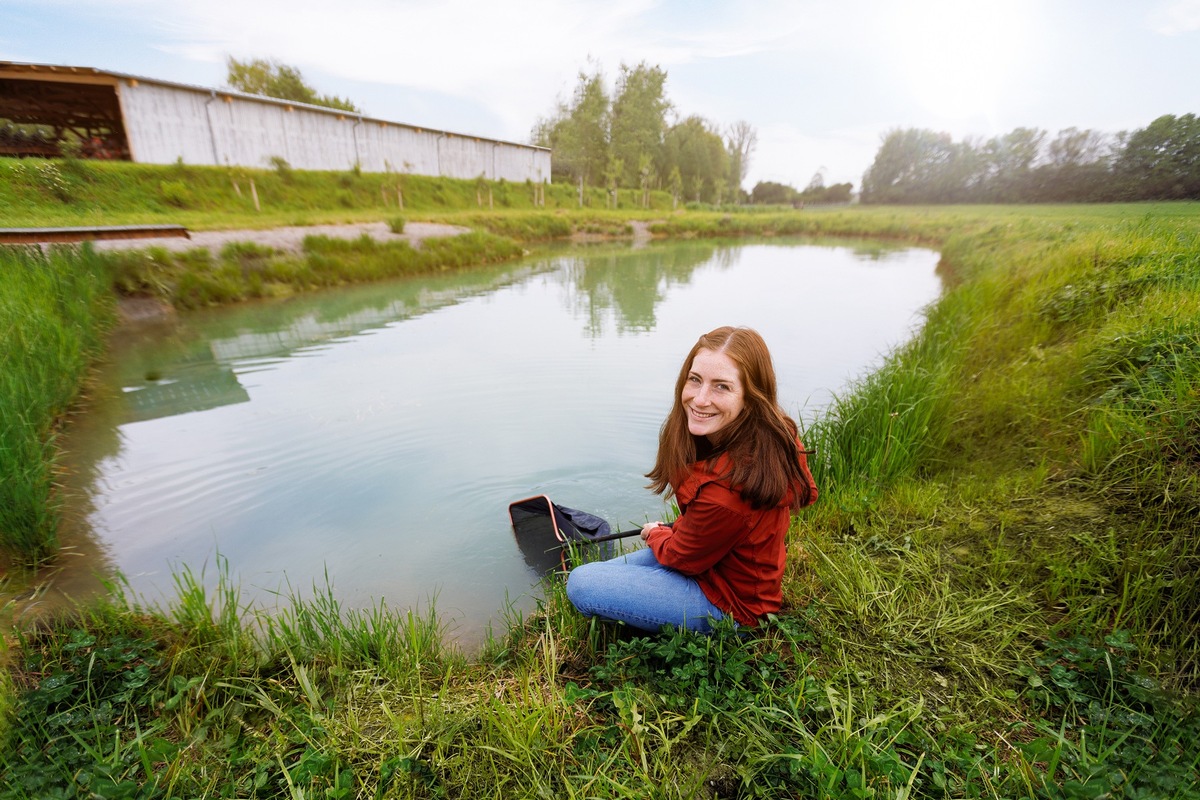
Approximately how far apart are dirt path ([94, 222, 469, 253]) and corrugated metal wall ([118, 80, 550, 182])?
7.07m

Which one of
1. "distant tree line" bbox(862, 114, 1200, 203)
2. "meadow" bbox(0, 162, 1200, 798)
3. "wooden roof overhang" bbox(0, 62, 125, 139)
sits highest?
"wooden roof overhang" bbox(0, 62, 125, 139)

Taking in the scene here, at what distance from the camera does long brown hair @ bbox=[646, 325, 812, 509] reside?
1.57m

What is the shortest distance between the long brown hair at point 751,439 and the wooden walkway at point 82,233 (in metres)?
7.40

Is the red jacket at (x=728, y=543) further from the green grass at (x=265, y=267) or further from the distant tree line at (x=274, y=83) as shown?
the distant tree line at (x=274, y=83)

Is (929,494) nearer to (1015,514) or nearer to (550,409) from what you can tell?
(1015,514)

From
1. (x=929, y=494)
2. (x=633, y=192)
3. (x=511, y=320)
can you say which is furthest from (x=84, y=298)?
(x=633, y=192)

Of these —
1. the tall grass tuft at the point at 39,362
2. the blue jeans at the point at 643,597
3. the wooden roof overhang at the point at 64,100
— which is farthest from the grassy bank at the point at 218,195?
the blue jeans at the point at 643,597

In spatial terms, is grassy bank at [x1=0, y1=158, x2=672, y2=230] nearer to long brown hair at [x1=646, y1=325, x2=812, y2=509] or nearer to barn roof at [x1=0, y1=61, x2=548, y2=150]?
barn roof at [x1=0, y1=61, x2=548, y2=150]

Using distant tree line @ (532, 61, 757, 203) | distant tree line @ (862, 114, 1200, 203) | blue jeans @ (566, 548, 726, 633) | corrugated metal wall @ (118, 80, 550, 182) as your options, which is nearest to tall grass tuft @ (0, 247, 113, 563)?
blue jeans @ (566, 548, 726, 633)

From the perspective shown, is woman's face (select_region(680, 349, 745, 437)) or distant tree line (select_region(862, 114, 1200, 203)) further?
distant tree line (select_region(862, 114, 1200, 203))

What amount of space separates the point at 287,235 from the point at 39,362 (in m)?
7.59

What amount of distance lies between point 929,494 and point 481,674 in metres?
2.30

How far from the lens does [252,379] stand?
5.36 metres

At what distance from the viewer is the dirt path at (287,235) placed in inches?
315
